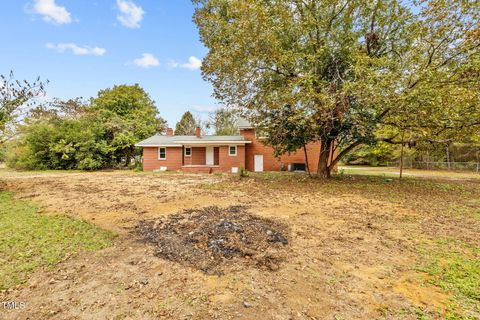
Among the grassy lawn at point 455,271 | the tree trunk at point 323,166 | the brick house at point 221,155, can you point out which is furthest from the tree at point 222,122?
the grassy lawn at point 455,271

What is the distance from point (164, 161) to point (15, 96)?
12669mm

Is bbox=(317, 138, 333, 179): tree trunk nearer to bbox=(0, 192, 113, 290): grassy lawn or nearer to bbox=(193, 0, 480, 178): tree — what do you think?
bbox=(193, 0, 480, 178): tree

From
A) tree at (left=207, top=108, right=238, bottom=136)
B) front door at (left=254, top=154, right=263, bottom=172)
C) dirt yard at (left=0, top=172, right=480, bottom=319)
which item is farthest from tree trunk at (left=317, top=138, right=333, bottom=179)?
tree at (left=207, top=108, right=238, bottom=136)

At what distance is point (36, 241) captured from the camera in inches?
185

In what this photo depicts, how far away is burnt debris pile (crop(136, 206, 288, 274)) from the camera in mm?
3912

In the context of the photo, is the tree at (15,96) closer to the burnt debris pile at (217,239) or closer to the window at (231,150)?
the burnt debris pile at (217,239)

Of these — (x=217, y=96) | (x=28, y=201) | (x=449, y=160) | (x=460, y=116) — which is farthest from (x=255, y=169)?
(x=449, y=160)

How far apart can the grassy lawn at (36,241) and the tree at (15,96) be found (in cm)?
535

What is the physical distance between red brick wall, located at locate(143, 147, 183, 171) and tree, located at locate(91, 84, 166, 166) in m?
3.35

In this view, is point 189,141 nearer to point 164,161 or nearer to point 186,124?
point 164,161

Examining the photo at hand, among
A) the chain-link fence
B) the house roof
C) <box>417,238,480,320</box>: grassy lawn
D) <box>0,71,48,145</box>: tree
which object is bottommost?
<box>417,238,480,320</box>: grassy lawn

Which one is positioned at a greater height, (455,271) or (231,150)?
(231,150)

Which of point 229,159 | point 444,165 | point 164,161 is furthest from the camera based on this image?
point 444,165

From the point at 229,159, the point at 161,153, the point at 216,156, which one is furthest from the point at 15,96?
the point at 216,156
